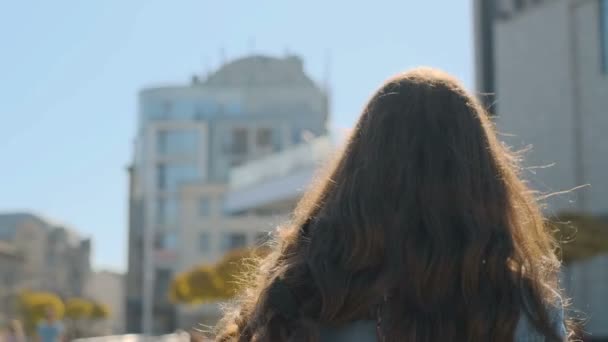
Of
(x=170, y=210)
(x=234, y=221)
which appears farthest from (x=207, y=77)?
(x=234, y=221)

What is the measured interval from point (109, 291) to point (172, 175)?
5499 centimetres

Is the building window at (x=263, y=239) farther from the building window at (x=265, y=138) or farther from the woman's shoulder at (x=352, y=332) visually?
the building window at (x=265, y=138)

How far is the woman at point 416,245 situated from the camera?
204 cm

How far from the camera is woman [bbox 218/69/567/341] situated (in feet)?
6.68

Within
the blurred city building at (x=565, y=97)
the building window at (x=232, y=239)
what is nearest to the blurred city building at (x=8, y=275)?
the building window at (x=232, y=239)

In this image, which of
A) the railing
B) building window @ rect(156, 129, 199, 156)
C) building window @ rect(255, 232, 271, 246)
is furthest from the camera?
building window @ rect(156, 129, 199, 156)

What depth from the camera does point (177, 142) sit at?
288ft

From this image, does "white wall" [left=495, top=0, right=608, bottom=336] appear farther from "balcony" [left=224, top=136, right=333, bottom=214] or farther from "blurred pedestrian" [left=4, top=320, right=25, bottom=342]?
"blurred pedestrian" [left=4, top=320, right=25, bottom=342]

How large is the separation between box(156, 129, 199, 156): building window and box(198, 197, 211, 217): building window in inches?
469

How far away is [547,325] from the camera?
204 cm

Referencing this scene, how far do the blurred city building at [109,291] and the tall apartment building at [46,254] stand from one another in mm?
4422

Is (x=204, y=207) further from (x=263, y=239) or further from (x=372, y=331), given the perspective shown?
(x=372, y=331)

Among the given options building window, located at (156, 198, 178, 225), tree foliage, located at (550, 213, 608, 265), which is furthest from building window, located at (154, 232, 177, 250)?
tree foliage, located at (550, 213, 608, 265)

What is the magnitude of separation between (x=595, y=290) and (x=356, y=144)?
28.6 metres
